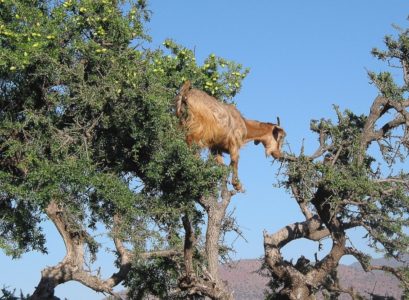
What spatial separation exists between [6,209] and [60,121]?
2.25 meters

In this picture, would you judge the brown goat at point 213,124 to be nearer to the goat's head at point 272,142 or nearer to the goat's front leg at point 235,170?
the goat's front leg at point 235,170

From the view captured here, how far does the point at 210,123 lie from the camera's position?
15.6 m

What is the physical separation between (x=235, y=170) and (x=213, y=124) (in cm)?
147

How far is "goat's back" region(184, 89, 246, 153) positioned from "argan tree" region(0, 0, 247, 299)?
53cm

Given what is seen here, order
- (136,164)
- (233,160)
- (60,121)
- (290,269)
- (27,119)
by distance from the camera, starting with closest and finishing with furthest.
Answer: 1. (27,119)
2. (60,121)
3. (136,164)
4. (233,160)
5. (290,269)

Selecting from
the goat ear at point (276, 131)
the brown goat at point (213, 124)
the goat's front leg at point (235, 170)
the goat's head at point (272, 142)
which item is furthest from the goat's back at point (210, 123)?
the goat ear at point (276, 131)

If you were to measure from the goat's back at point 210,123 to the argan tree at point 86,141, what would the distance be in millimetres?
533

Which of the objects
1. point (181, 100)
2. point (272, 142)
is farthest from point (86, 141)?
point (272, 142)

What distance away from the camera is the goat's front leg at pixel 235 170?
1638 cm

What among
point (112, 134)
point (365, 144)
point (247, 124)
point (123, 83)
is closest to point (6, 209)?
point (112, 134)

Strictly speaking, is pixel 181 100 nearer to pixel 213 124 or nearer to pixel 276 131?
pixel 213 124

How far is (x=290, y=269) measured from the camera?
17.9 meters

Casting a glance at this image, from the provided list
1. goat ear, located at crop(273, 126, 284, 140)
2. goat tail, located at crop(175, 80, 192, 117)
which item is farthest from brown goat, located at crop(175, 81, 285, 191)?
goat ear, located at crop(273, 126, 284, 140)

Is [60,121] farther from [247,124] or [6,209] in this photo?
[247,124]
